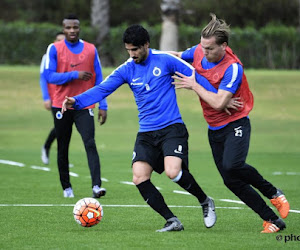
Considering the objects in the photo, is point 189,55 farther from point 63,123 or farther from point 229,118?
point 63,123

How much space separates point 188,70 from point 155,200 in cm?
138

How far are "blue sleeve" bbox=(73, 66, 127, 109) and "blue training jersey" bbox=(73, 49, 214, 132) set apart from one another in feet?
0.05

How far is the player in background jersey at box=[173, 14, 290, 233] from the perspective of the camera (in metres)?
8.19

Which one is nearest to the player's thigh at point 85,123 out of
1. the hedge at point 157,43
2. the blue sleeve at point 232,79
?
the blue sleeve at point 232,79

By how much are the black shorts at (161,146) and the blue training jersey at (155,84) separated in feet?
0.24

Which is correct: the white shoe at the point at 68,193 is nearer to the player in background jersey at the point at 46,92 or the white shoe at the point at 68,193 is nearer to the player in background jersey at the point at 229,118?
the player in background jersey at the point at 46,92

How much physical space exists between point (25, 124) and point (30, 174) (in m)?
10.4

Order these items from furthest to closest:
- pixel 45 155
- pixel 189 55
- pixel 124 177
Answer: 1. pixel 45 155
2. pixel 124 177
3. pixel 189 55

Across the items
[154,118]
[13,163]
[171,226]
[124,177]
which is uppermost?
[154,118]

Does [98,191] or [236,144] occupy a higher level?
[236,144]

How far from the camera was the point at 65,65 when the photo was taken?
1132cm

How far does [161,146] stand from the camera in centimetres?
842

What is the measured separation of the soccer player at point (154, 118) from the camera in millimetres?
8297

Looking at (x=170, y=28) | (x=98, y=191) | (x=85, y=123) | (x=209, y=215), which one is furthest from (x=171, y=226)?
(x=170, y=28)
